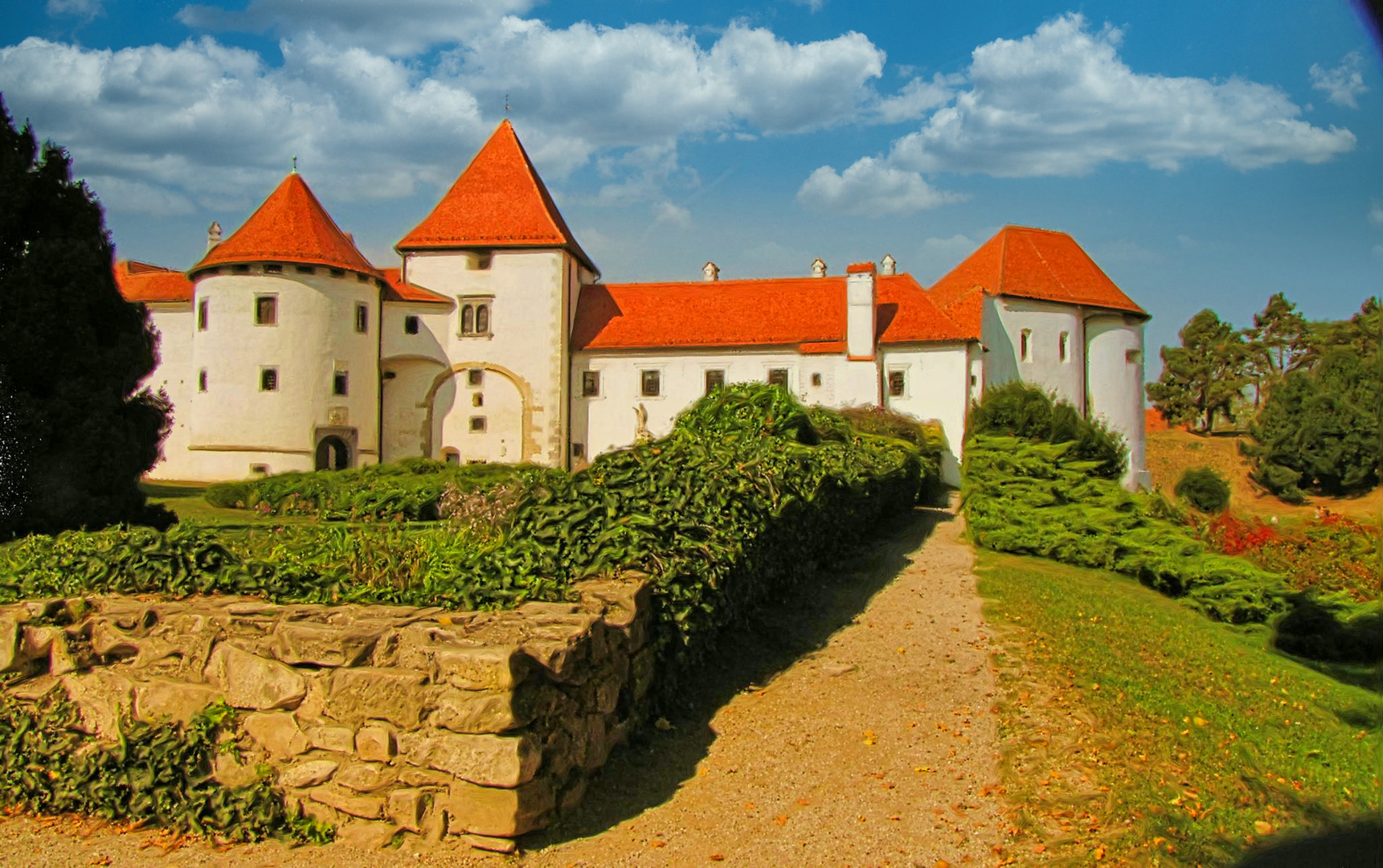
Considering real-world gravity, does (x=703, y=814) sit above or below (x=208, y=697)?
below

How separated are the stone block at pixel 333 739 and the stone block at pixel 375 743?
0.14ft

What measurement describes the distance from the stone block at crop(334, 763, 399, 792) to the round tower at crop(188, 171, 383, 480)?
30.3 m

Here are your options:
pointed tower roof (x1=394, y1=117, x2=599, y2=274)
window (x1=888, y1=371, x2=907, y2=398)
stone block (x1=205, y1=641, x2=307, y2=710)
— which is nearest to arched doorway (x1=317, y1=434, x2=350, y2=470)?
pointed tower roof (x1=394, y1=117, x2=599, y2=274)

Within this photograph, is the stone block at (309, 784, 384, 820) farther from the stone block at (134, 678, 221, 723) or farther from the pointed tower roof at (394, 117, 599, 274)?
the pointed tower roof at (394, 117, 599, 274)

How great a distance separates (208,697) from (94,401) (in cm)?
829

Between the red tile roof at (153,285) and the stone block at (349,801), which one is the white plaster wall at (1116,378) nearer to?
the red tile roof at (153,285)

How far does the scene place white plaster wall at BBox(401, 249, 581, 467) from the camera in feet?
123

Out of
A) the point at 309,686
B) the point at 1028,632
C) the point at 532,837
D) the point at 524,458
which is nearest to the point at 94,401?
the point at 309,686

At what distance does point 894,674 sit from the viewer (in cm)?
792

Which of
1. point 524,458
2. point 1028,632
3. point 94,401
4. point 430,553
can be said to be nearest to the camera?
point 430,553

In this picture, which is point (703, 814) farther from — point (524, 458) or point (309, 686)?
point (524, 458)

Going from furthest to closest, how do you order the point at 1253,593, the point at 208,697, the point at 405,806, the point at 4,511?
the point at 1253,593 → the point at 4,511 → the point at 208,697 → the point at 405,806

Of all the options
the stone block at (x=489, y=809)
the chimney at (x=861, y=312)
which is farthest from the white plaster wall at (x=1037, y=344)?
the stone block at (x=489, y=809)

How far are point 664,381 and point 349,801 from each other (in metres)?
33.5
